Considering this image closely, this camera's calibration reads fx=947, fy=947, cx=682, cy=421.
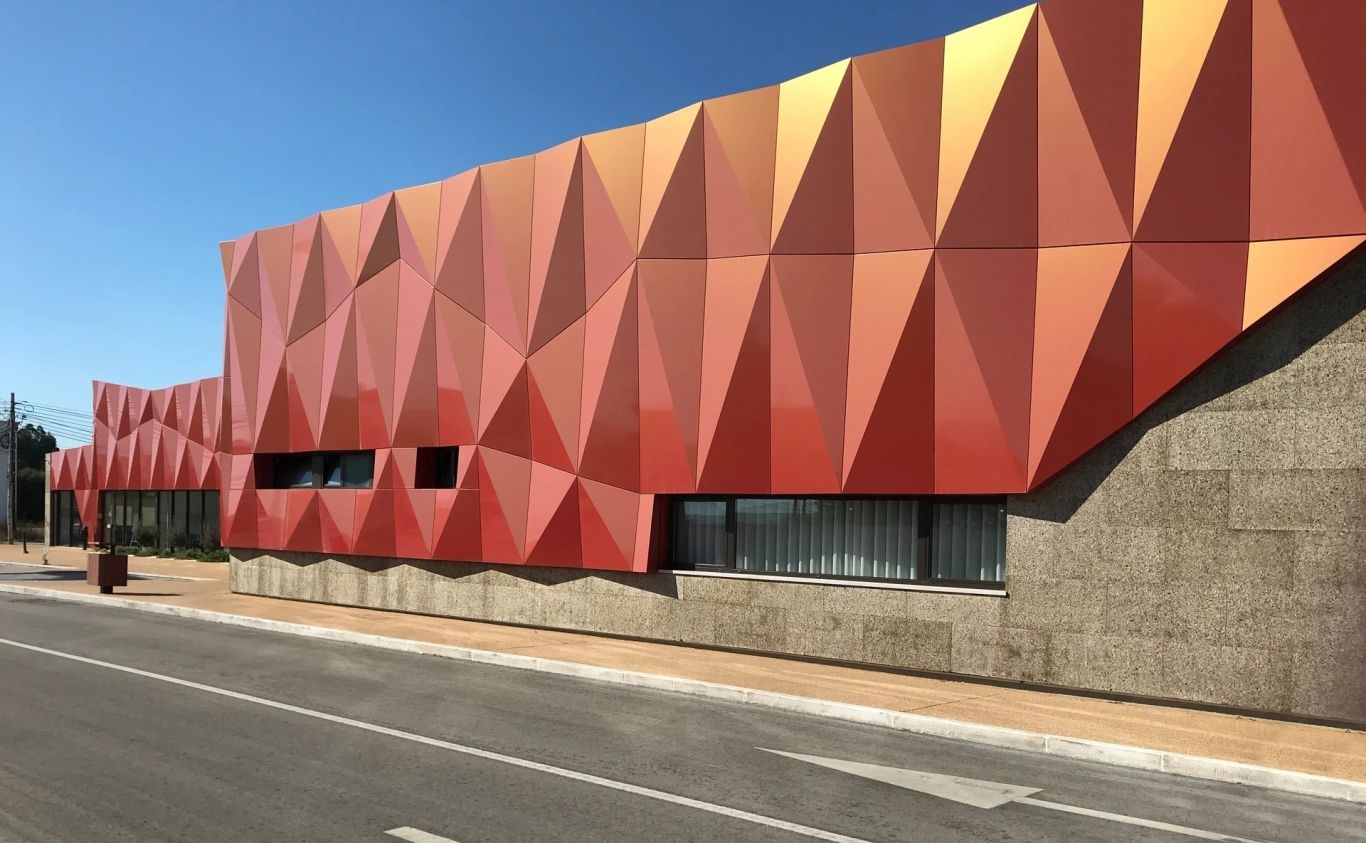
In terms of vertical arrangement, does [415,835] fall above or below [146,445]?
below

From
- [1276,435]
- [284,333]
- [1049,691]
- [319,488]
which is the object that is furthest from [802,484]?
[284,333]

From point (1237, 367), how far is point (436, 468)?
1401 cm

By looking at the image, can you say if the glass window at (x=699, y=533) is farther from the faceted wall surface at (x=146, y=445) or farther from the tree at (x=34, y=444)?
the tree at (x=34, y=444)

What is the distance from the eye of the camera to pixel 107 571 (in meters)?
24.3

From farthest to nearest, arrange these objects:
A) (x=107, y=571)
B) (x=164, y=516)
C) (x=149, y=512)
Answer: (x=149, y=512), (x=164, y=516), (x=107, y=571)

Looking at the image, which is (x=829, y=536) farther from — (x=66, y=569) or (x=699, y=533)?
(x=66, y=569)

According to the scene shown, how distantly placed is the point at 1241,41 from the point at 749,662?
30.7ft

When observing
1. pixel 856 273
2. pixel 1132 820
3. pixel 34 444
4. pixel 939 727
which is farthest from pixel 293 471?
pixel 34 444

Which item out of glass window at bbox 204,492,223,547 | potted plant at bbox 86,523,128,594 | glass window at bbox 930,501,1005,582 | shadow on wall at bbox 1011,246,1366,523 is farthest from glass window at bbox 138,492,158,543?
shadow on wall at bbox 1011,246,1366,523

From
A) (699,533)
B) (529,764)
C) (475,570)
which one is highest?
(699,533)

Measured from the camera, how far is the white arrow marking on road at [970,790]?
629 centimetres

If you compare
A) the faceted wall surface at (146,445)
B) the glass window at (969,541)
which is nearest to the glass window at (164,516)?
the faceted wall surface at (146,445)

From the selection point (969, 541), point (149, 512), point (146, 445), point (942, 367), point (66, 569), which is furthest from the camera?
point (149, 512)

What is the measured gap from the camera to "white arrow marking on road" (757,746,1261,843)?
20.6 feet
